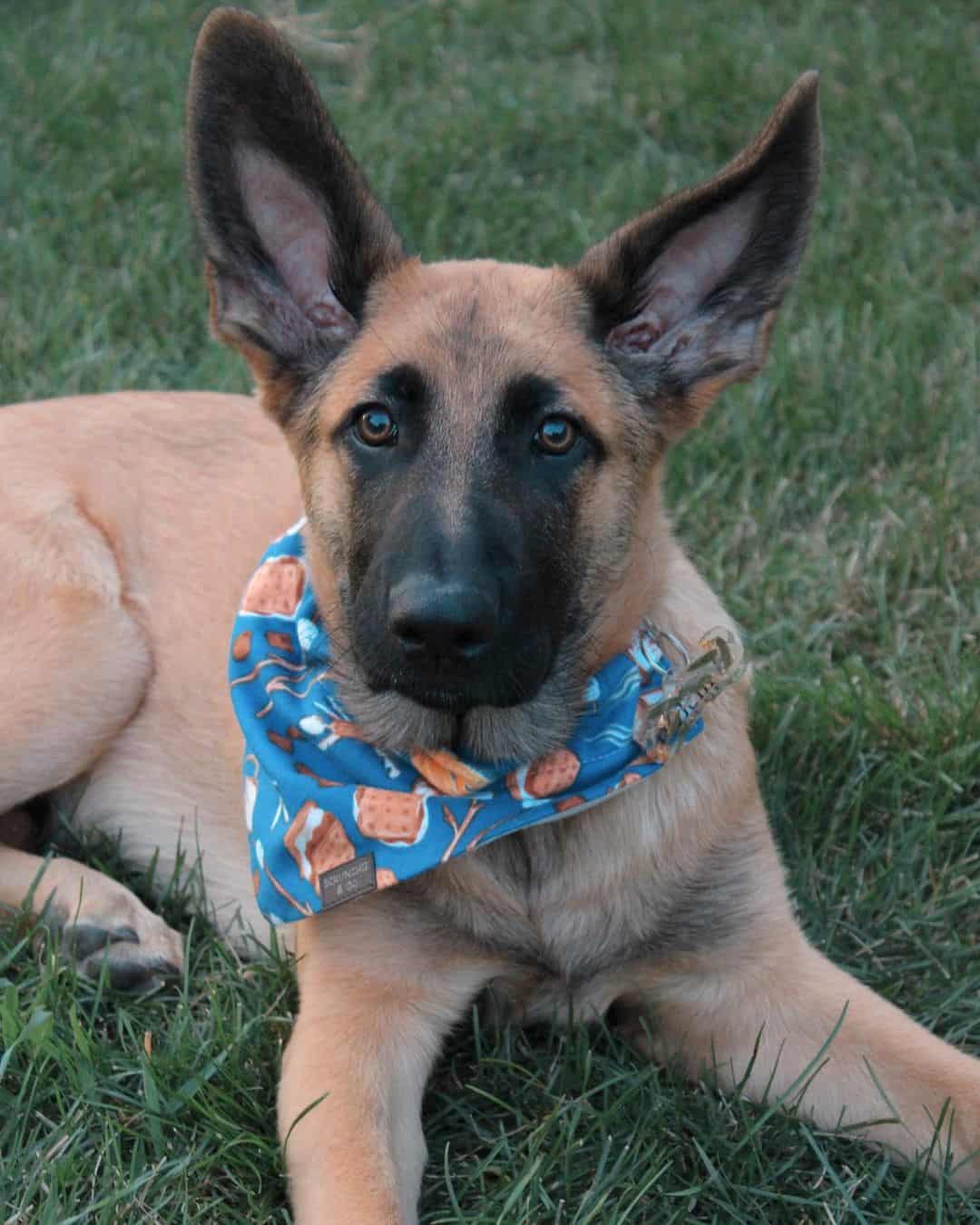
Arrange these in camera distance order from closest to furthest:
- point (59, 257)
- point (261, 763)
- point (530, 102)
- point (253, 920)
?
point (261, 763), point (253, 920), point (59, 257), point (530, 102)

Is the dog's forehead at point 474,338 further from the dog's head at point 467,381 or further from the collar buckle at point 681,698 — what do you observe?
the collar buckle at point 681,698

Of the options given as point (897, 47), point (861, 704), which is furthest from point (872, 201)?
point (861, 704)

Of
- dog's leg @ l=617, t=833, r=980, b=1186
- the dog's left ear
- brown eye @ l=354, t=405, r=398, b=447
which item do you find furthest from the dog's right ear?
dog's leg @ l=617, t=833, r=980, b=1186

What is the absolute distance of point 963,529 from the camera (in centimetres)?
486

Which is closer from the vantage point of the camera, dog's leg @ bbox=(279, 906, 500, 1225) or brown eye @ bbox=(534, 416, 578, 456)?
dog's leg @ bbox=(279, 906, 500, 1225)

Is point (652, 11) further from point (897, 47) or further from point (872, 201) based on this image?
point (872, 201)

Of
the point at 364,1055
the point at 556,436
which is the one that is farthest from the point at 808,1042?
the point at 556,436

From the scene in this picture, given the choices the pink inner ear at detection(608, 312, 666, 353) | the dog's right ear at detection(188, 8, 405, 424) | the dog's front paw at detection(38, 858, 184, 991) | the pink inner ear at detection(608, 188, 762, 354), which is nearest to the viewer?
the dog's right ear at detection(188, 8, 405, 424)

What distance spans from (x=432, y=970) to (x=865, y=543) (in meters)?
2.41

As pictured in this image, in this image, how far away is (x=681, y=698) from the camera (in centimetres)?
321

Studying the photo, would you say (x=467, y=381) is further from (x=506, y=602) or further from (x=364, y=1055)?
(x=364, y=1055)

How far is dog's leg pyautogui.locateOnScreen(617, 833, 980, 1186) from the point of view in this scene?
3.02 metres

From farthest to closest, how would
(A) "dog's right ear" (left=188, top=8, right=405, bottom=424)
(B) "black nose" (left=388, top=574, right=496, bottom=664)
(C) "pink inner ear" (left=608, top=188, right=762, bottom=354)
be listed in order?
(C) "pink inner ear" (left=608, top=188, right=762, bottom=354), (A) "dog's right ear" (left=188, top=8, right=405, bottom=424), (B) "black nose" (left=388, top=574, right=496, bottom=664)

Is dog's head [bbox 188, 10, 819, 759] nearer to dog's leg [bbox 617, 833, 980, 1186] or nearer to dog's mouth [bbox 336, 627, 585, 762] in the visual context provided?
dog's mouth [bbox 336, 627, 585, 762]
